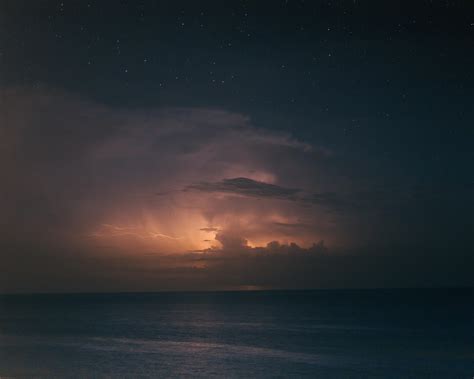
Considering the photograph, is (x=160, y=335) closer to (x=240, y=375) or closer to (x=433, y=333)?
(x=240, y=375)

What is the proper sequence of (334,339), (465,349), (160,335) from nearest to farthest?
(465,349) < (334,339) < (160,335)

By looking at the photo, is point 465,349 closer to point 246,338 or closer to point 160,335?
point 246,338

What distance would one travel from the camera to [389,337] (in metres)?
48.0

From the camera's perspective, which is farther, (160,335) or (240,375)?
(160,335)

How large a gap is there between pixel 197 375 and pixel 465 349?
22.3 metres

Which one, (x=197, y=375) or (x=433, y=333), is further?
(x=433, y=333)

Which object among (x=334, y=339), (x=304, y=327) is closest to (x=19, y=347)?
(x=334, y=339)

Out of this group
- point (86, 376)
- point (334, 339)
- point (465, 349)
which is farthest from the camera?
point (334, 339)

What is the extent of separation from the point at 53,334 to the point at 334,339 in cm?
2832

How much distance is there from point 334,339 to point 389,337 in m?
5.66

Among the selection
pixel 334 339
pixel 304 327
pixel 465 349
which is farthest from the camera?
pixel 304 327

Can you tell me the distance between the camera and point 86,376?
2902 cm

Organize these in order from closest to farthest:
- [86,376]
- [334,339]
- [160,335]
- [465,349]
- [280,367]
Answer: [86,376] < [280,367] < [465,349] < [334,339] < [160,335]

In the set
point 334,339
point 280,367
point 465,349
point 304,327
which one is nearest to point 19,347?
point 280,367
